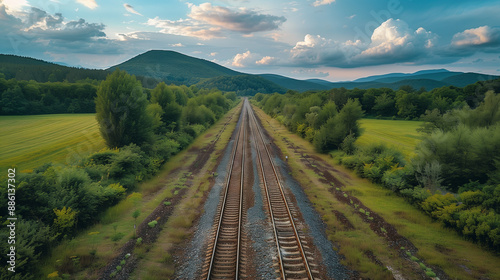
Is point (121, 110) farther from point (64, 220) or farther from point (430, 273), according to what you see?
point (430, 273)

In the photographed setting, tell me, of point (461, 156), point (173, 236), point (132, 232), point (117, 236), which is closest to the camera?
point (117, 236)

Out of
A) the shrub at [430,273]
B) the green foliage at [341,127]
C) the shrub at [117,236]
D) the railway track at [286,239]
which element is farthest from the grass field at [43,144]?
the green foliage at [341,127]

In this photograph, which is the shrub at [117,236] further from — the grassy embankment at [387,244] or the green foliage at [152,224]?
the grassy embankment at [387,244]

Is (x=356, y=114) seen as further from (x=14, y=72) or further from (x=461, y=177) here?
(x=14, y=72)

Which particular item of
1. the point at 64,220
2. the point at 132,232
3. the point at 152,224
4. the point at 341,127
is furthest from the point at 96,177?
the point at 341,127

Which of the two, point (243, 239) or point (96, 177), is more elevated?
point (96, 177)

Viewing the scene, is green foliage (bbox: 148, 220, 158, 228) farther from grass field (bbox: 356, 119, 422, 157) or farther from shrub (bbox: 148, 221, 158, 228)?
grass field (bbox: 356, 119, 422, 157)

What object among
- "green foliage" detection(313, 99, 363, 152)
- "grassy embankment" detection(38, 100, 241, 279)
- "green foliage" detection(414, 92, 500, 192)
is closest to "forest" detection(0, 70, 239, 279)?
"grassy embankment" detection(38, 100, 241, 279)
